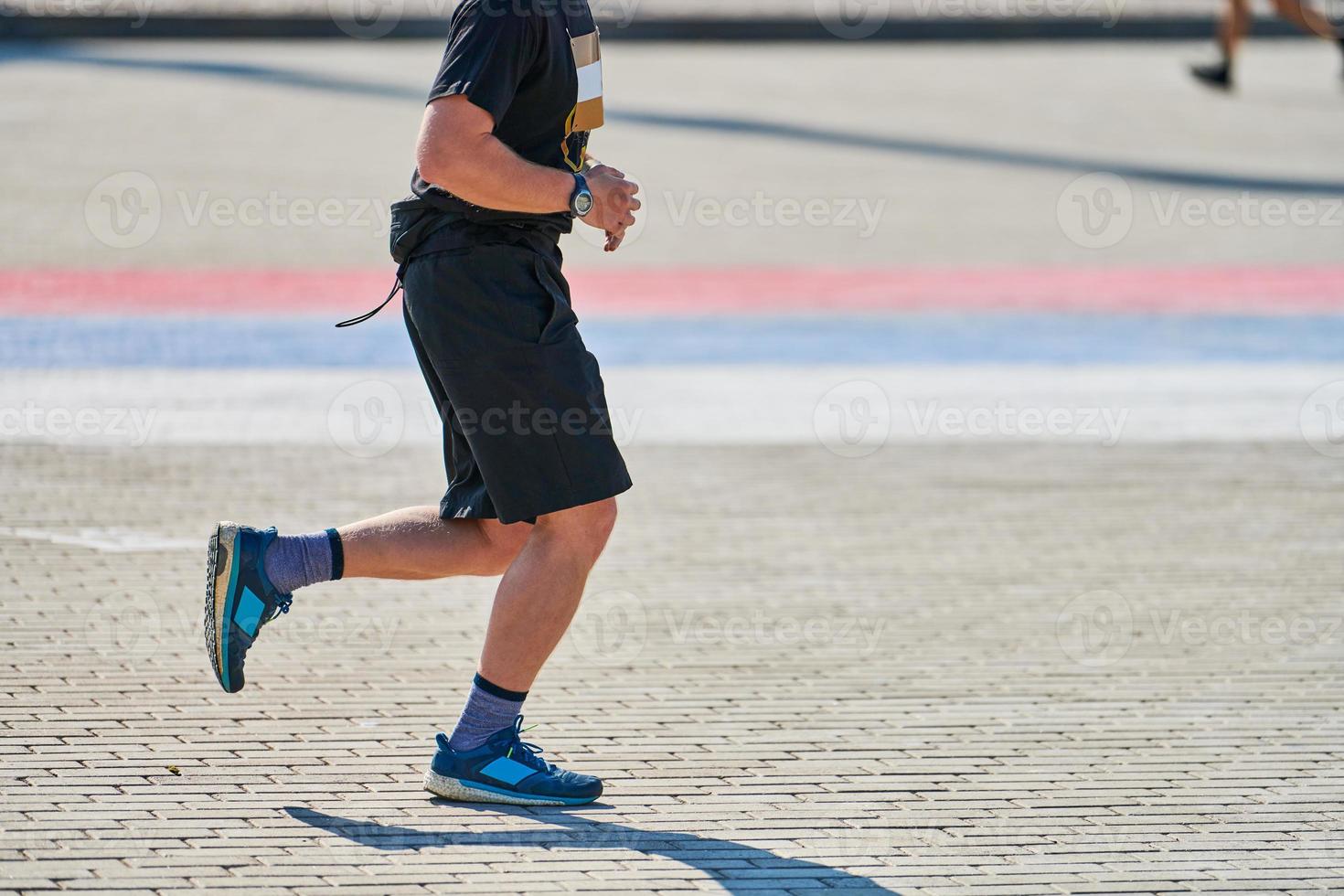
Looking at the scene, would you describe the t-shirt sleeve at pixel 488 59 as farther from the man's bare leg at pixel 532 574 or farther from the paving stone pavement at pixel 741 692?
the paving stone pavement at pixel 741 692

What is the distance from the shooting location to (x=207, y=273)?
37.3 ft

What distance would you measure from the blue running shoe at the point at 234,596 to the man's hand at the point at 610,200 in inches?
41.1

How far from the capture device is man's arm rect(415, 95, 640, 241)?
11.4ft

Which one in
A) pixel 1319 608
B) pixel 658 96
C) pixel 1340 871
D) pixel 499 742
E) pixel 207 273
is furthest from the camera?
pixel 658 96

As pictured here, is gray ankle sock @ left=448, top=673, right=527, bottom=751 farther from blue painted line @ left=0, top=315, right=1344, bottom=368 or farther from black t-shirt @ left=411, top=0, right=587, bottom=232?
blue painted line @ left=0, top=315, right=1344, bottom=368

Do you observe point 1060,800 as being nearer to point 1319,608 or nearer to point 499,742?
point 499,742

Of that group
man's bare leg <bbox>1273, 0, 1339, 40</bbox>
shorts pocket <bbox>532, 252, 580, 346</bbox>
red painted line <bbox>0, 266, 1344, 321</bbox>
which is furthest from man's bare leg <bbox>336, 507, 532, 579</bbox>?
man's bare leg <bbox>1273, 0, 1339, 40</bbox>

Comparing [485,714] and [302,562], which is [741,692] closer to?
[485,714]

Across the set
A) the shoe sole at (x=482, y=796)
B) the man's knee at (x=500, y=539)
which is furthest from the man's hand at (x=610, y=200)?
the shoe sole at (x=482, y=796)

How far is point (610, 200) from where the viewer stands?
11.9 ft

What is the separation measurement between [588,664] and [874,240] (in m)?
8.83

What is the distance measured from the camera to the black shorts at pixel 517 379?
357 centimetres

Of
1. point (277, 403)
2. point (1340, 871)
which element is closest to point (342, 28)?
point (277, 403)

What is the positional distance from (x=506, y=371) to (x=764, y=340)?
20.7ft
